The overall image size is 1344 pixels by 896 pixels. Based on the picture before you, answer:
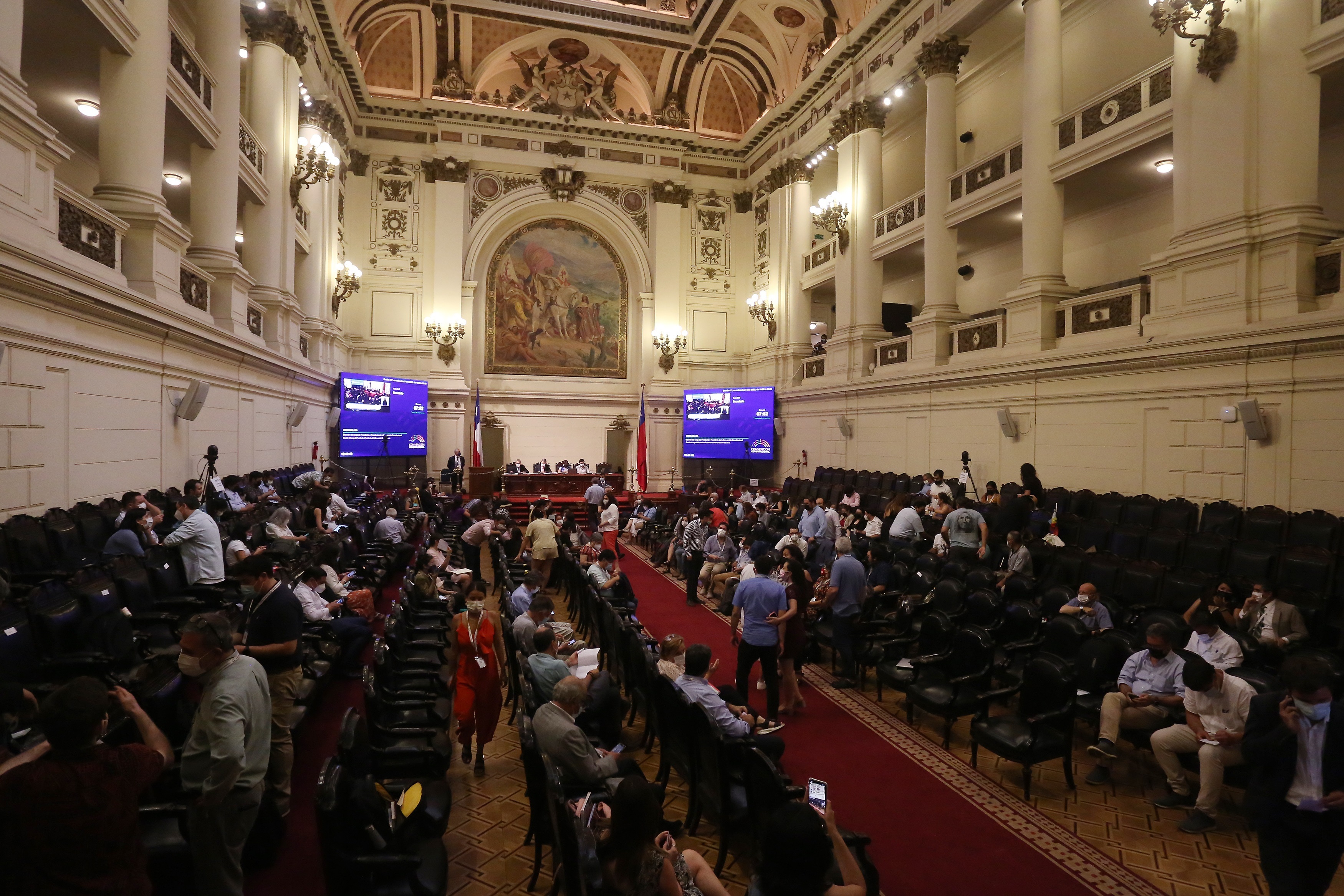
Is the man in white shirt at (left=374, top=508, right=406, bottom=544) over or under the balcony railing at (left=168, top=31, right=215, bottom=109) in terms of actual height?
under

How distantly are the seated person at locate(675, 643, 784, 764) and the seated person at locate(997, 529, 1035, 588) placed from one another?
385 centimetres

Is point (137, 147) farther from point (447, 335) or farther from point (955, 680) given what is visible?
point (447, 335)

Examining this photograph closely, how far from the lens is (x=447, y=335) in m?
19.2

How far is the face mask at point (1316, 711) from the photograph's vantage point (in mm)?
2859

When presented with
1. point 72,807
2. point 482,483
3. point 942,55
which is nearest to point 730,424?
point 482,483

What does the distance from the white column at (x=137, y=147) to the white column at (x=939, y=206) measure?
11.8 meters

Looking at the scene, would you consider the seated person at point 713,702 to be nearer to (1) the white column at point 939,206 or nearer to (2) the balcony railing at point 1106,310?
(2) the balcony railing at point 1106,310

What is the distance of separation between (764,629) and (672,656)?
1.06 metres

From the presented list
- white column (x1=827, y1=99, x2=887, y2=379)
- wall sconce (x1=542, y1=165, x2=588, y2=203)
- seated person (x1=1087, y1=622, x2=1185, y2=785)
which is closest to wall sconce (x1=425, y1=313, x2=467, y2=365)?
wall sconce (x1=542, y1=165, x2=588, y2=203)

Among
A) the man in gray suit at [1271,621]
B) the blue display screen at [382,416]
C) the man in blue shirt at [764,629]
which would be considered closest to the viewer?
the man in gray suit at [1271,621]

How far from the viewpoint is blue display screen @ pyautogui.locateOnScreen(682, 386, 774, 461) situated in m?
18.6

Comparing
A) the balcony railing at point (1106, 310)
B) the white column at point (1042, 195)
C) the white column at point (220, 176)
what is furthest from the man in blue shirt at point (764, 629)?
the white column at point (220, 176)

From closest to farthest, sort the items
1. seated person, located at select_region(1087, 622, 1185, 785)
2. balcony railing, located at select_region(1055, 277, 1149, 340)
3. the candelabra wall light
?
1. seated person, located at select_region(1087, 622, 1185, 785)
2. the candelabra wall light
3. balcony railing, located at select_region(1055, 277, 1149, 340)

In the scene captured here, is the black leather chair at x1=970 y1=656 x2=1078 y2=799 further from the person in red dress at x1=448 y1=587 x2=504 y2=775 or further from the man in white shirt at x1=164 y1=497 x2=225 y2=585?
the man in white shirt at x1=164 y1=497 x2=225 y2=585
